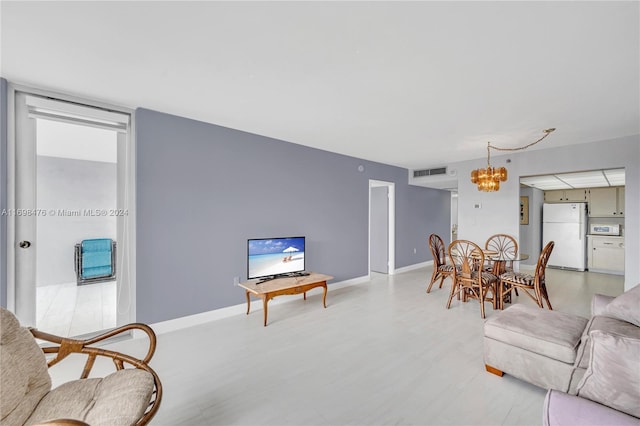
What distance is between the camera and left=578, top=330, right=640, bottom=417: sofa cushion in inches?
40.8

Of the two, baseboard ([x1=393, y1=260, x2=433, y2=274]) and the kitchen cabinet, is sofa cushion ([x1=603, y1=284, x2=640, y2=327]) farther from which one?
the kitchen cabinet

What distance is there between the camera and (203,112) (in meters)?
3.01

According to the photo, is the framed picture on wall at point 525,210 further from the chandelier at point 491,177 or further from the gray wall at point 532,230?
the chandelier at point 491,177

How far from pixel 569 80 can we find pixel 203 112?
3511 mm

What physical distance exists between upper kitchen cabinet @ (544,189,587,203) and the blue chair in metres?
9.89

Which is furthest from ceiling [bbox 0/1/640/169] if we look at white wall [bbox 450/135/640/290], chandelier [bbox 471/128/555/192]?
white wall [bbox 450/135/640/290]

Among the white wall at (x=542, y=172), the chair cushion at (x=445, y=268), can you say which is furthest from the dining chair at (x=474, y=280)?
the white wall at (x=542, y=172)

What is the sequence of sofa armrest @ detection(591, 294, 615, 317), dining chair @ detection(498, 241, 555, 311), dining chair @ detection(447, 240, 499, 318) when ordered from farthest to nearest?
dining chair @ detection(447, 240, 499, 318)
dining chair @ detection(498, 241, 555, 311)
sofa armrest @ detection(591, 294, 615, 317)

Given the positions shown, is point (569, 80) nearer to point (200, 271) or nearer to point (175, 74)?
point (175, 74)

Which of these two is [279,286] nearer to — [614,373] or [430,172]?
[614,373]

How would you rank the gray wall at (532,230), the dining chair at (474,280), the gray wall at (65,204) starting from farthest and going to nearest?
the gray wall at (532,230), the dining chair at (474,280), the gray wall at (65,204)

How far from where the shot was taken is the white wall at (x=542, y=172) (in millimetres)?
3793

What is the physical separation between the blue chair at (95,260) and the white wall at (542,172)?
659 cm

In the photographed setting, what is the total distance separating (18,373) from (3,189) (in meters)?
1.90
